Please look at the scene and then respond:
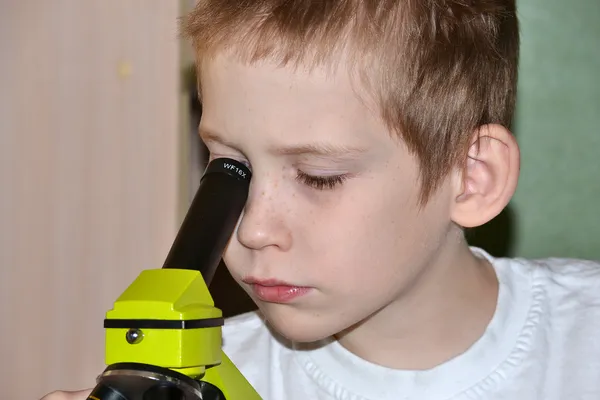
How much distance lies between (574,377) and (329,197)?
16.2 inches

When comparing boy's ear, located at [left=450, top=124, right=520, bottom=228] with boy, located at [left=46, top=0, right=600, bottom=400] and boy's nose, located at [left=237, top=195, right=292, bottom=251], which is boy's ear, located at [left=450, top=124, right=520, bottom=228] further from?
boy's nose, located at [left=237, top=195, right=292, bottom=251]

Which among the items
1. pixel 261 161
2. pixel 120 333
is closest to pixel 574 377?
pixel 261 161

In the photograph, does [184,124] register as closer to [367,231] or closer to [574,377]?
[367,231]

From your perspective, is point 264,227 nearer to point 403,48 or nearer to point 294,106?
point 294,106

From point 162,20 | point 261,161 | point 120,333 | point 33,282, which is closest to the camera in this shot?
point 120,333

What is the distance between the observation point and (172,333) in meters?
0.76

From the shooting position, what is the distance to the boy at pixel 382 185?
92 cm

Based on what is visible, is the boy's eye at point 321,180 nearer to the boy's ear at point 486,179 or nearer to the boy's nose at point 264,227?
the boy's nose at point 264,227

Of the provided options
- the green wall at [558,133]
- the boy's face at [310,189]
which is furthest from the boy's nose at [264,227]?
the green wall at [558,133]

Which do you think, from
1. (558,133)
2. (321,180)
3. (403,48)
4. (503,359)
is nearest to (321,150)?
(321,180)

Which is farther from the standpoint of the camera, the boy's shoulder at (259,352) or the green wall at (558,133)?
the green wall at (558,133)

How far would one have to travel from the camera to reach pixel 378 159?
0.94 metres

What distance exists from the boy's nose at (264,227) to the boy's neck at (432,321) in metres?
0.23

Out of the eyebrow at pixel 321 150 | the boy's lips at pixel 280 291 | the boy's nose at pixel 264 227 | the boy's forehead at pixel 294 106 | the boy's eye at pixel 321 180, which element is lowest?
the boy's lips at pixel 280 291
